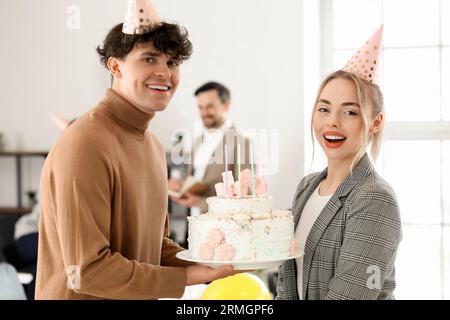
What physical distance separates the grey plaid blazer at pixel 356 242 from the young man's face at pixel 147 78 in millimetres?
427

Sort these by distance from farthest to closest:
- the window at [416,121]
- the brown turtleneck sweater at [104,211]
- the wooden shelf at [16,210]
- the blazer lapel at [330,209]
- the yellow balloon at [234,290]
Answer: the wooden shelf at [16,210] → the window at [416,121] → the yellow balloon at [234,290] → the blazer lapel at [330,209] → the brown turtleneck sweater at [104,211]

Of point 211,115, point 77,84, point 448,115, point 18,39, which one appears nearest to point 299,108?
point 211,115

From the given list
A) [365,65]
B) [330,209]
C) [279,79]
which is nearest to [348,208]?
[330,209]

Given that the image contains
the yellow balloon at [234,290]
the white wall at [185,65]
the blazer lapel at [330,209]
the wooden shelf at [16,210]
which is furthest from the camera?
the wooden shelf at [16,210]

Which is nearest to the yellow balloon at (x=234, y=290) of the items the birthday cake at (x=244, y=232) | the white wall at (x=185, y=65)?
the white wall at (x=185, y=65)

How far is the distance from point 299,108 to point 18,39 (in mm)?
969

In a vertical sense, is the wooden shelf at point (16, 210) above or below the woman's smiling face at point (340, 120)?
below

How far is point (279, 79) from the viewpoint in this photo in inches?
88.1

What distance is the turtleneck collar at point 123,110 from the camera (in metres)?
1.48

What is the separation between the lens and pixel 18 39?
2395 millimetres

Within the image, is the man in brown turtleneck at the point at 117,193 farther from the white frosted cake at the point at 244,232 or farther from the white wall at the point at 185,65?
the white wall at the point at 185,65

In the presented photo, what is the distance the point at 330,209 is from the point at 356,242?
10cm

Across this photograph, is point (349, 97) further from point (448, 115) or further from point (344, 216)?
point (448, 115)
